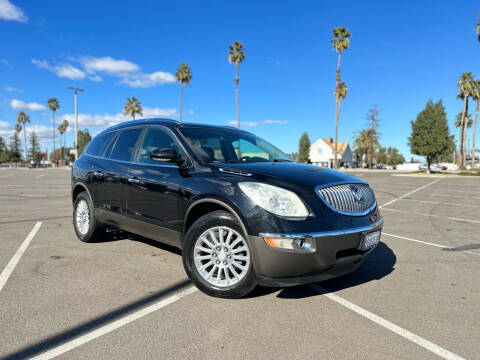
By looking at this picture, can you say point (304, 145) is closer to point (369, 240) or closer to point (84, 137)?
point (369, 240)

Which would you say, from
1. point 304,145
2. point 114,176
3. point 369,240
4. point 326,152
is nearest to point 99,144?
point 114,176

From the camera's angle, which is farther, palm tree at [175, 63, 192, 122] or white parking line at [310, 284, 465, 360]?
palm tree at [175, 63, 192, 122]

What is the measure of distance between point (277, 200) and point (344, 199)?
73 centimetres

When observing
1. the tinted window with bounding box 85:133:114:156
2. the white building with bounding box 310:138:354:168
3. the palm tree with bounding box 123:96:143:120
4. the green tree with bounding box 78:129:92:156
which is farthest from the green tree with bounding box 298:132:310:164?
the green tree with bounding box 78:129:92:156

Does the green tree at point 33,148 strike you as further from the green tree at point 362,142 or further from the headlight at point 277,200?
the headlight at point 277,200

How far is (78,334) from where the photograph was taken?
268 cm

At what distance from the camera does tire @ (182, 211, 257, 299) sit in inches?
129

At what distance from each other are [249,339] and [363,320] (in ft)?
3.36

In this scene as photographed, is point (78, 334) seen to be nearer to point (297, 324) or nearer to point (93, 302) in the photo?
point (93, 302)

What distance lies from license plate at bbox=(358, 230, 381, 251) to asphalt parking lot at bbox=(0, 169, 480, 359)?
502 millimetres

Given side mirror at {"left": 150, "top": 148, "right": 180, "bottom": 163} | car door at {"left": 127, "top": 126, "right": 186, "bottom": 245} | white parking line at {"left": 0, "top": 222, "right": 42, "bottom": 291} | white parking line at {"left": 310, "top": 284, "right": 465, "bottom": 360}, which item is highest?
side mirror at {"left": 150, "top": 148, "right": 180, "bottom": 163}

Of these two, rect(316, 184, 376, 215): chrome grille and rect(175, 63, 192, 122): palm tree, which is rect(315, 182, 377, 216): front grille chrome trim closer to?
rect(316, 184, 376, 215): chrome grille

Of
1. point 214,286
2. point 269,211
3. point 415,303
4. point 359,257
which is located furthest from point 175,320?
point 415,303

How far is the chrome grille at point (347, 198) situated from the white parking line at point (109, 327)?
1646mm
